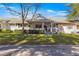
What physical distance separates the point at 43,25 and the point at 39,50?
0.34 metres

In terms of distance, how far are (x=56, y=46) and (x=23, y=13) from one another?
634mm

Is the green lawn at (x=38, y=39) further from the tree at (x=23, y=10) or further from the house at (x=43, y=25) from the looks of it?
→ the tree at (x=23, y=10)

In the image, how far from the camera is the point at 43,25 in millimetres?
4043

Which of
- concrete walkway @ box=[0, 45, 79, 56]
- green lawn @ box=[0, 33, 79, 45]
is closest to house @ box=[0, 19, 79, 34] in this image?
green lawn @ box=[0, 33, 79, 45]

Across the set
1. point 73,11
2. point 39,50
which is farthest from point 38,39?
point 73,11

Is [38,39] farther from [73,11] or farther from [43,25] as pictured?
[73,11]

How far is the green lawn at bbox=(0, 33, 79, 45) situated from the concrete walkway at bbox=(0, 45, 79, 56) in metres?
0.05

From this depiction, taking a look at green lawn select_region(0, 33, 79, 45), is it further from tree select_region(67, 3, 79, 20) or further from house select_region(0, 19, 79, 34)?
tree select_region(67, 3, 79, 20)

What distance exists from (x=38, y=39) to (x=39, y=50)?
0.15m

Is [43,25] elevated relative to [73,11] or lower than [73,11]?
lower

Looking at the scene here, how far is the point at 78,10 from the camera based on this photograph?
13.1 feet

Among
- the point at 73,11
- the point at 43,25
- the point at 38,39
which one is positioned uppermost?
the point at 73,11

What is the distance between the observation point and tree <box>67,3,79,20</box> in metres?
3.97

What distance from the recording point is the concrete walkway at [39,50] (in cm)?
400
